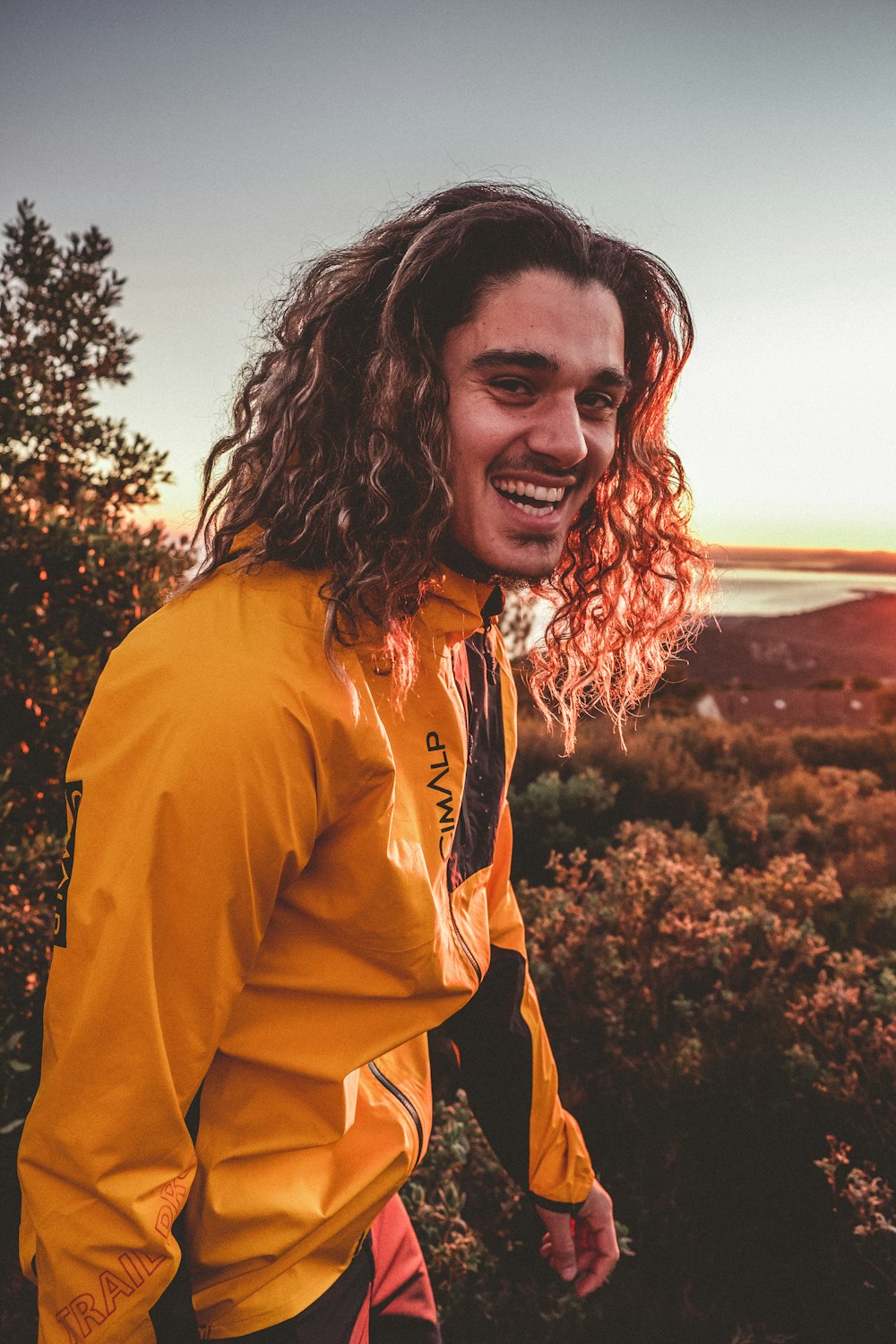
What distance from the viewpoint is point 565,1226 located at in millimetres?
1926

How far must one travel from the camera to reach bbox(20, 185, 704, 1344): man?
40.5 inches

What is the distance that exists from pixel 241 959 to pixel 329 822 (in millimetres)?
220

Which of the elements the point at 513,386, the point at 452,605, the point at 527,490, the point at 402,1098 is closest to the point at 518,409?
the point at 513,386

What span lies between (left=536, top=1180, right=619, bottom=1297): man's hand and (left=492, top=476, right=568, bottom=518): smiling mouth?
1.64m

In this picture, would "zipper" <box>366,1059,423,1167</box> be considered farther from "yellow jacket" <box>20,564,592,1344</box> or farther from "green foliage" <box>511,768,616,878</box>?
"green foliage" <box>511,768,616,878</box>

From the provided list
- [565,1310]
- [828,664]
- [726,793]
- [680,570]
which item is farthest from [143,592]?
[828,664]

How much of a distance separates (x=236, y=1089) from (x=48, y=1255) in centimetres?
30

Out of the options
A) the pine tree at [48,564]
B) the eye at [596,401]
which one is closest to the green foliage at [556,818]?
the pine tree at [48,564]

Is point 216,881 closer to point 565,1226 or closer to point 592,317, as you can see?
point 592,317

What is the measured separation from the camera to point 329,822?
1.16 metres

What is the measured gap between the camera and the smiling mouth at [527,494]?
149cm

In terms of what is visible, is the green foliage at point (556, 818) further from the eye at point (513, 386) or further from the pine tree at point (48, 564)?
the eye at point (513, 386)

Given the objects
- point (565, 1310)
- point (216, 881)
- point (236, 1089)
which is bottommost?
point (565, 1310)

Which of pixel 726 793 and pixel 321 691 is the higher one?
pixel 321 691
